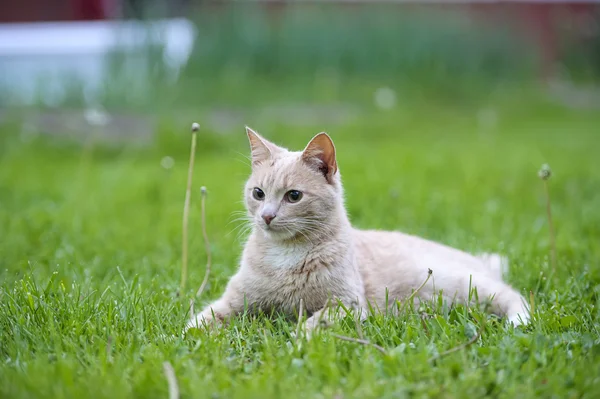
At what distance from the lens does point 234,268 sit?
3354mm

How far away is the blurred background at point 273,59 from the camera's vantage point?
23.5ft

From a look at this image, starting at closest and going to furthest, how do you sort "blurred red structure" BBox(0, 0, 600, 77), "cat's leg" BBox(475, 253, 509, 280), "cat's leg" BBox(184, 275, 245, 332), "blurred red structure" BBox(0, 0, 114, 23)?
"cat's leg" BBox(184, 275, 245, 332) < "cat's leg" BBox(475, 253, 509, 280) < "blurred red structure" BBox(0, 0, 600, 77) < "blurred red structure" BBox(0, 0, 114, 23)

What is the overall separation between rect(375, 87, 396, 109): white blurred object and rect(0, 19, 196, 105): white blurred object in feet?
8.02

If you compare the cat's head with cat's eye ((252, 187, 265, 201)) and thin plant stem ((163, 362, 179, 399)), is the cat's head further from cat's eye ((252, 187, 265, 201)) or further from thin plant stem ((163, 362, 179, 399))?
thin plant stem ((163, 362, 179, 399))

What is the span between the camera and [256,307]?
2564 mm

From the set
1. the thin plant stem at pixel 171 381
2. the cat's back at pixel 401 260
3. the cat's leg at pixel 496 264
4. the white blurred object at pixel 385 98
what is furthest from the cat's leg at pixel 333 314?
the white blurred object at pixel 385 98

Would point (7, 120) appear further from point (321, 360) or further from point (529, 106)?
point (529, 106)

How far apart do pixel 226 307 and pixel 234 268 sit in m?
0.77

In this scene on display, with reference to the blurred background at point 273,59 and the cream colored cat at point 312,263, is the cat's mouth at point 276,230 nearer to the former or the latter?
the cream colored cat at point 312,263

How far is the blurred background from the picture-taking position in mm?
7148

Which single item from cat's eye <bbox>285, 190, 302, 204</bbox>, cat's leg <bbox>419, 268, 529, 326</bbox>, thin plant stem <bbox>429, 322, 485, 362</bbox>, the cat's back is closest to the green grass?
thin plant stem <bbox>429, 322, 485, 362</bbox>

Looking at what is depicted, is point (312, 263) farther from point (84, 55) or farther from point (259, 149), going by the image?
point (84, 55)

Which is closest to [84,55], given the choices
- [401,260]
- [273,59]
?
[273,59]

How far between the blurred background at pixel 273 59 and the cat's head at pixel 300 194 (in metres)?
3.98
